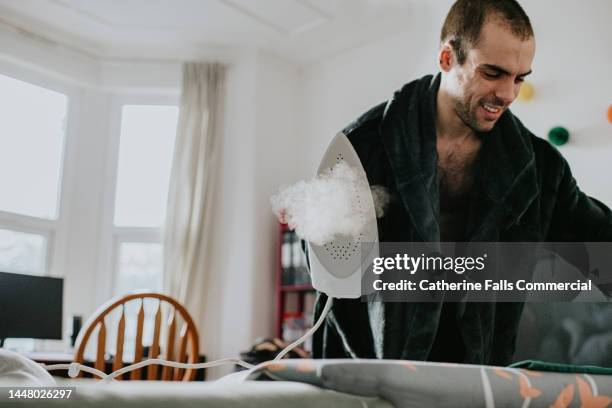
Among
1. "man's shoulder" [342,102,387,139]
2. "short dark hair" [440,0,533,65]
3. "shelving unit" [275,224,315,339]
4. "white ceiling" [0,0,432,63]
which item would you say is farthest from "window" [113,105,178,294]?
"short dark hair" [440,0,533,65]

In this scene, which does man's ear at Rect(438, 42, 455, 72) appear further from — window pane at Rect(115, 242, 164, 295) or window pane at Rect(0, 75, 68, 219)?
window pane at Rect(0, 75, 68, 219)

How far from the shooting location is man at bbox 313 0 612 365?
5.95 feet

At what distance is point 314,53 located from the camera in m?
3.80

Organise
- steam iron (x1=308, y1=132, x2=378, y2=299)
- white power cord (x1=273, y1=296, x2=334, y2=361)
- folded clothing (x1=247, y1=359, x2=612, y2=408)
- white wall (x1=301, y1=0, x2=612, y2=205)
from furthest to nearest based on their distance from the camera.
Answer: white wall (x1=301, y1=0, x2=612, y2=205), steam iron (x1=308, y1=132, x2=378, y2=299), white power cord (x1=273, y1=296, x2=334, y2=361), folded clothing (x1=247, y1=359, x2=612, y2=408)

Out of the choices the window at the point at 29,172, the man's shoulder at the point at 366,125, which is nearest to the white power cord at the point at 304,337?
the man's shoulder at the point at 366,125

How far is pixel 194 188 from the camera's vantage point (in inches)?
143

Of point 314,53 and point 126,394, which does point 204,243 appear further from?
point 126,394

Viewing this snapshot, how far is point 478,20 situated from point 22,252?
8.34ft

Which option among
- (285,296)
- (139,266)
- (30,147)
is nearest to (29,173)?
(30,147)

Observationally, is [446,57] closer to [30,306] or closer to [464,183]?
[464,183]

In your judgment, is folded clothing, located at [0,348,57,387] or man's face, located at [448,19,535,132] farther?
man's face, located at [448,19,535,132]

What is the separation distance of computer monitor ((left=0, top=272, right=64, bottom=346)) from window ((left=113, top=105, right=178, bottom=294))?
759 millimetres

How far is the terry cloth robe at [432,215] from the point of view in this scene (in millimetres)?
1791

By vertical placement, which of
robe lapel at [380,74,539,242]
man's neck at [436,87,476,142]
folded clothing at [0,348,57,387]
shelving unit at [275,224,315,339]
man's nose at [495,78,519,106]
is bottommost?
folded clothing at [0,348,57,387]
